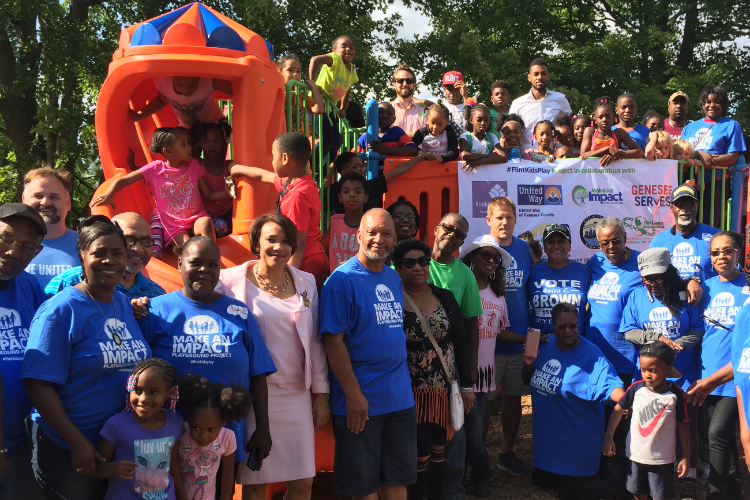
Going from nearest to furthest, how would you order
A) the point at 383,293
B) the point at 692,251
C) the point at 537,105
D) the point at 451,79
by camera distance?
the point at 383,293
the point at 692,251
the point at 537,105
the point at 451,79

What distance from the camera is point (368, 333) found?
4.14 meters

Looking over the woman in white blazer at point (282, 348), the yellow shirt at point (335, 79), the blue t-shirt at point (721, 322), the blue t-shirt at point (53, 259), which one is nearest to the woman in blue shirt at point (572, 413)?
the blue t-shirt at point (721, 322)

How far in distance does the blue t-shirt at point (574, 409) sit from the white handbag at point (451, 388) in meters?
1.21

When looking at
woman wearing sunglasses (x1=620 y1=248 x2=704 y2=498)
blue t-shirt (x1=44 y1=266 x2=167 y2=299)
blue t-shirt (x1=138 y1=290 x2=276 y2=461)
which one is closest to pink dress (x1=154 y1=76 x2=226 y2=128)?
blue t-shirt (x1=44 y1=266 x2=167 y2=299)

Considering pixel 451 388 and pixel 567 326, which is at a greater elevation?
pixel 567 326

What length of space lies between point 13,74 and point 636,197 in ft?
34.7

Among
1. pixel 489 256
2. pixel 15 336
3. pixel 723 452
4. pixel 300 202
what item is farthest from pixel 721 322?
pixel 15 336

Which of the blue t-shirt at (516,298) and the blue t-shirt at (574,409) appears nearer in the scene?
the blue t-shirt at (574,409)

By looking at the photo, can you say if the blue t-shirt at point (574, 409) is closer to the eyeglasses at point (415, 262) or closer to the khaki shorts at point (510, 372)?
the khaki shorts at point (510, 372)

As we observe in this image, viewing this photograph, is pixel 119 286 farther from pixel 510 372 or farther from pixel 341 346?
pixel 510 372

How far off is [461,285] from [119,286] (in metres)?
2.21

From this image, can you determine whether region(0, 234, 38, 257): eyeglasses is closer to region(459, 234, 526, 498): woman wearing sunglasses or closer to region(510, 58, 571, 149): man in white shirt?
region(459, 234, 526, 498): woman wearing sunglasses

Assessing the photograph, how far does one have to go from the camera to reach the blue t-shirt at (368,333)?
13.5 feet

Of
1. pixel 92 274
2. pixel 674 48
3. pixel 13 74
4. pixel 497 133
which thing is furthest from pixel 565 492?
pixel 674 48
